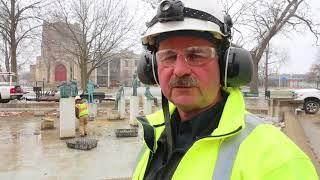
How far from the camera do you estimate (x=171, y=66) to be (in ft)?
6.29

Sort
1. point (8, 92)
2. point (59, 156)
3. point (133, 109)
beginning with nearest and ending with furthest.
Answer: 1. point (59, 156)
2. point (133, 109)
3. point (8, 92)

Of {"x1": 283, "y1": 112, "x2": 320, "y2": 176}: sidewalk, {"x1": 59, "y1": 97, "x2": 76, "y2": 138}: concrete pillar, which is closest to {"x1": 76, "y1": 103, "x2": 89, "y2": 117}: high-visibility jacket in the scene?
{"x1": 59, "y1": 97, "x2": 76, "y2": 138}: concrete pillar

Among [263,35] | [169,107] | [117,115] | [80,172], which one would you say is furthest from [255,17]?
[169,107]

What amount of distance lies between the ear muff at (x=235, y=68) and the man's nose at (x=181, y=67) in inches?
7.0

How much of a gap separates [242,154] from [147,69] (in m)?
0.95

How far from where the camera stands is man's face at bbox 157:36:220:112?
1851 millimetres

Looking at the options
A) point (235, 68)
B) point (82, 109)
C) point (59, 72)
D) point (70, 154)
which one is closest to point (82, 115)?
point (82, 109)

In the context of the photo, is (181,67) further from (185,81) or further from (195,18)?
(195,18)

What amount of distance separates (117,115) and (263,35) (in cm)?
1847

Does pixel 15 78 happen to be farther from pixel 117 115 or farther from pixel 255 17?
pixel 255 17

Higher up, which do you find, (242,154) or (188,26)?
(188,26)

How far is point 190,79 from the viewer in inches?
72.7

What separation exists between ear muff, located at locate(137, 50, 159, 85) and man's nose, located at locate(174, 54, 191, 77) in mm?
393

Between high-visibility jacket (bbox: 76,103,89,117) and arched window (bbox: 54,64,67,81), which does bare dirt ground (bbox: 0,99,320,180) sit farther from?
arched window (bbox: 54,64,67,81)
